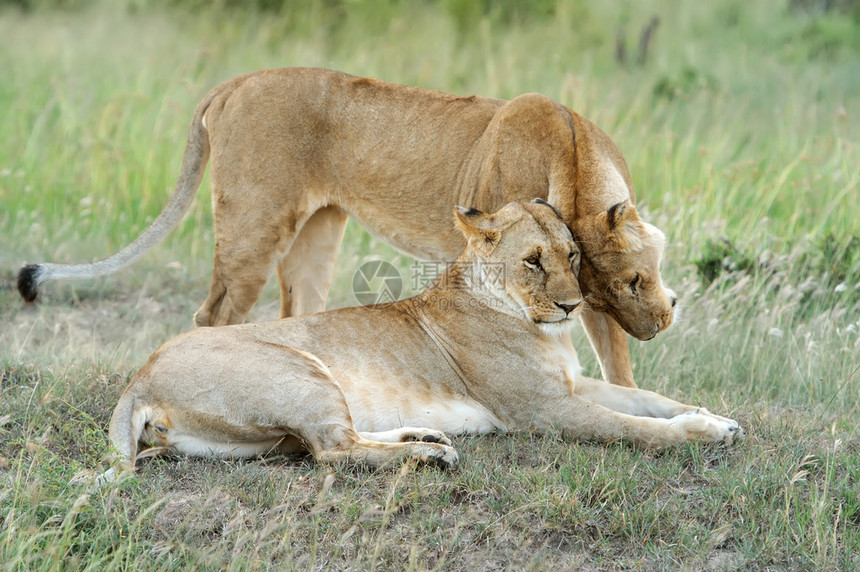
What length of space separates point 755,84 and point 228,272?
25.9 feet

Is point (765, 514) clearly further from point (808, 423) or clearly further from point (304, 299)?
point (304, 299)

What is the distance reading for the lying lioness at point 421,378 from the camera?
11.8 feet

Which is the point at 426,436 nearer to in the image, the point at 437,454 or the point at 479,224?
the point at 437,454

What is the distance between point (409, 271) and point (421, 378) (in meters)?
2.92

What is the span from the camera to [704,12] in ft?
45.5

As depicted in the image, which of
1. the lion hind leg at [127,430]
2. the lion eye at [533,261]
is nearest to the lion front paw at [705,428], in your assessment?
the lion eye at [533,261]

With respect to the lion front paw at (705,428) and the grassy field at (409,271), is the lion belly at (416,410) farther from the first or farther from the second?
the lion front paw at (705,428)

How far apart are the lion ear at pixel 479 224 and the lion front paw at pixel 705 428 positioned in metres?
0.98

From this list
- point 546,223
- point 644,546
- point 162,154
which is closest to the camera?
point 644,546

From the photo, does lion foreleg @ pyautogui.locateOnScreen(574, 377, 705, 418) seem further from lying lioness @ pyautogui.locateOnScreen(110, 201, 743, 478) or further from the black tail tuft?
the black tail tuft

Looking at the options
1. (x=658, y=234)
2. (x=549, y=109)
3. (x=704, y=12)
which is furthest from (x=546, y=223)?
(x=704, y=12)

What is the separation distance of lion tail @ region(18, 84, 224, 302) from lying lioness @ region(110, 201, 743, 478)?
46.1 inches

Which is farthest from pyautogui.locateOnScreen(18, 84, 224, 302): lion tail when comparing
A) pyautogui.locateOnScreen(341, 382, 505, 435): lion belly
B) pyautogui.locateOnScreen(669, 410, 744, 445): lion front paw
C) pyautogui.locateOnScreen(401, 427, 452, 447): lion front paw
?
pyautogui.locateOnScreen(669, 410, 744, 445): lion front paw

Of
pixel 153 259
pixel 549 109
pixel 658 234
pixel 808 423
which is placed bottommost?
pixel 153 259
